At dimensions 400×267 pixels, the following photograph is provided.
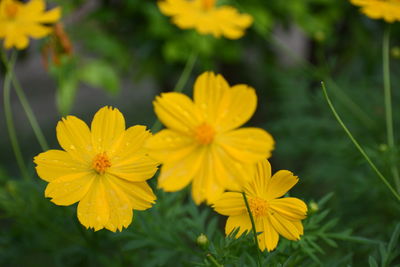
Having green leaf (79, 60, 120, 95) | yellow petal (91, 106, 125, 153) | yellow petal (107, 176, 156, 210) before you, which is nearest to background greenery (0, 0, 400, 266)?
green leaf (79, 60, 120, 95)

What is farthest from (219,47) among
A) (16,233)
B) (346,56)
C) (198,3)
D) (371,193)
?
(16,233)

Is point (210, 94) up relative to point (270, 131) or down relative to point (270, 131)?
up

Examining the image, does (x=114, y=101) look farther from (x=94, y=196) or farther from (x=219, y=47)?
(x=94, y=196)

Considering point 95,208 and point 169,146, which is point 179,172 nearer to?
point 169,146

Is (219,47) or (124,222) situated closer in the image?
(124,222)

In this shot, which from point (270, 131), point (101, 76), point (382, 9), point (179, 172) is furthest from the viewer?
point (270, 131)

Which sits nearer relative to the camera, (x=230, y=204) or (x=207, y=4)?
(x=230, y=204)

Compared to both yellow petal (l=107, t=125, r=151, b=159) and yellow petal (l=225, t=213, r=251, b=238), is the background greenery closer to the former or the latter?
yellow petal (l=225, t=213, r=251, b=238)

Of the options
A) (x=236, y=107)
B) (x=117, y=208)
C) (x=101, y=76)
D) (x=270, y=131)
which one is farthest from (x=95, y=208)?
(x=270, y=131)
